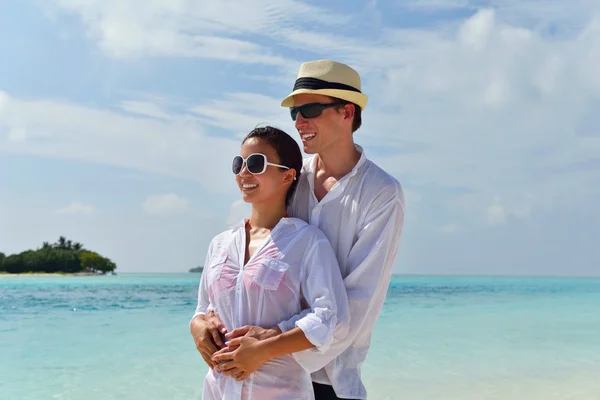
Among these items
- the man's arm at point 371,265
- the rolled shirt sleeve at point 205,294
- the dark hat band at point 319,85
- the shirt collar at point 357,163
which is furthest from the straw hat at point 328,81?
the rolled shirt sleeve at point 205,294

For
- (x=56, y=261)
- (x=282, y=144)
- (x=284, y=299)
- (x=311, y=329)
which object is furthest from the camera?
(x=56, y=261)

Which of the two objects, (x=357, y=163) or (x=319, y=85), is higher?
(x=319, y=85)

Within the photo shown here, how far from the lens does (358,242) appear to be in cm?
258

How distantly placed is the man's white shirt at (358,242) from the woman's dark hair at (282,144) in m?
0.16

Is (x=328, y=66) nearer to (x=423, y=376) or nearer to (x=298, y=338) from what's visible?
(x=298, y=338)

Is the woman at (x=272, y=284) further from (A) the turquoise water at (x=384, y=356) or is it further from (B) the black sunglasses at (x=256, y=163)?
(A) the turquoise water at (x=384, y=356)

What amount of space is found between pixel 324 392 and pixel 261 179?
804 mm

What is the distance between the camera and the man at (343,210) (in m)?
2.50

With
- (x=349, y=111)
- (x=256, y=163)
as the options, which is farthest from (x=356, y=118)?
(x=256, y=163)

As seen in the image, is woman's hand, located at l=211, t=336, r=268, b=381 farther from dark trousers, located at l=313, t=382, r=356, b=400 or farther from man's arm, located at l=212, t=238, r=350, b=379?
dark trousers, located at l=313, t=382, r=356, b=400

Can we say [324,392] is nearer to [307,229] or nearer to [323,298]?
[323,298]

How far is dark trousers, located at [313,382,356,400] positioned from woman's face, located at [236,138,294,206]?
700 millimetres

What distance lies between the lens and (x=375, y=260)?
8.34 feet

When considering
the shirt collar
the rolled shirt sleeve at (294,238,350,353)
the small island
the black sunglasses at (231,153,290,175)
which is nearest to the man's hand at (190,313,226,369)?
the rolled shirt sleeve at (294,238,350,353)
